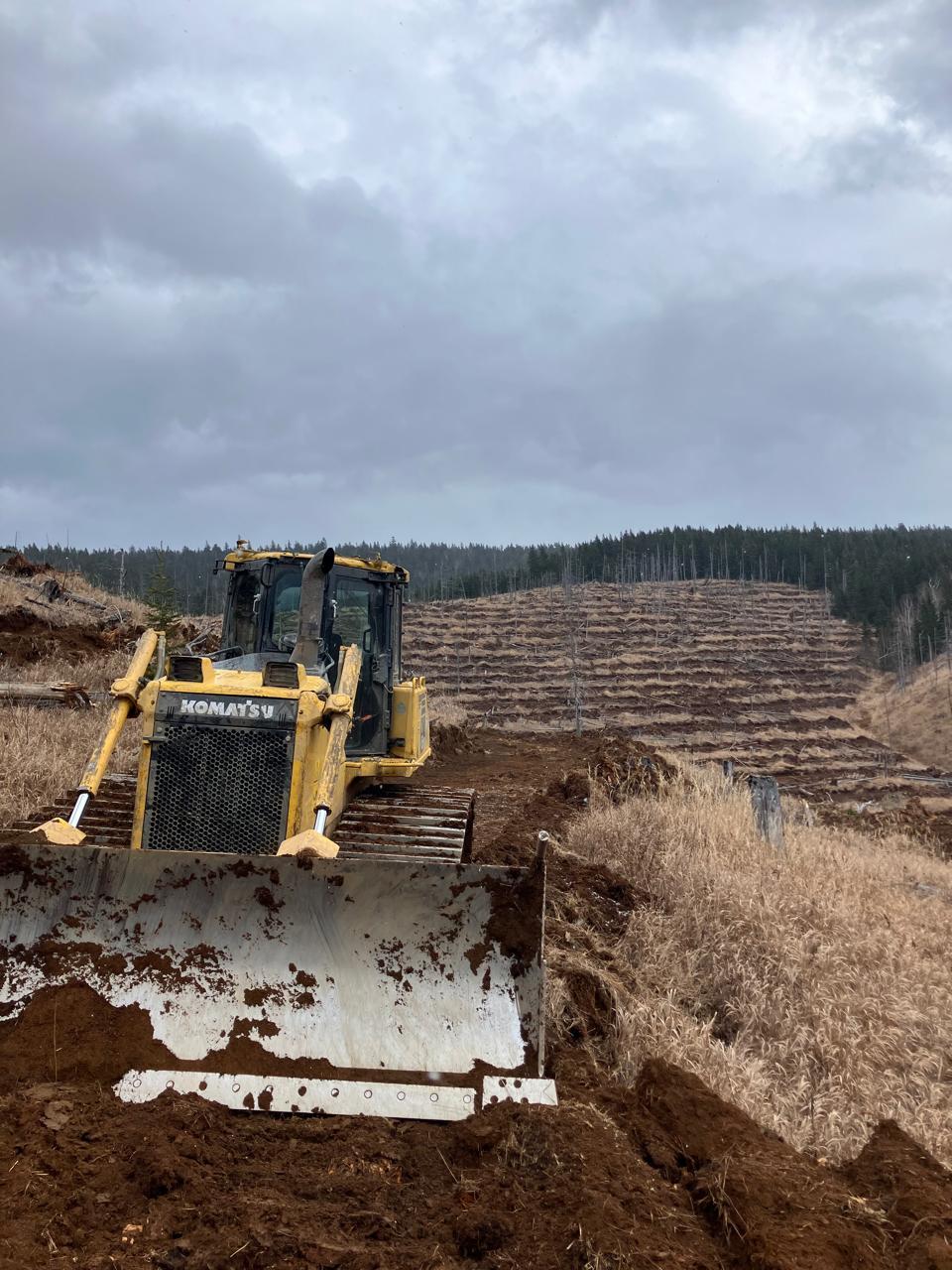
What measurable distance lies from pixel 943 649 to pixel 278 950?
67717mm

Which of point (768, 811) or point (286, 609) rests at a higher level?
point (286, 609)

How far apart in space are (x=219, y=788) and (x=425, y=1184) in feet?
8.69

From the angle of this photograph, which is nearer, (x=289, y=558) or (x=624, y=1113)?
(x=624, y=1113)

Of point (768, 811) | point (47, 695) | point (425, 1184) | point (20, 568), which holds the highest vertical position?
point (20, 568)

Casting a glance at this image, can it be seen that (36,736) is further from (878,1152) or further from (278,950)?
(878,1152)

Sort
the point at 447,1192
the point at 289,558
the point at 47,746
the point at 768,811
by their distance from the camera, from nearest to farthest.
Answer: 1. the point at 447,1192
2. the point at 289,558
3. the point at 768,811
4. the point at 47,746

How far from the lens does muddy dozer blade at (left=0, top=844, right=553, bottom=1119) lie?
374 centimetres

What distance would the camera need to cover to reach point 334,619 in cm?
746

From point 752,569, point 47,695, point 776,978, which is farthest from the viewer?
point 752,569

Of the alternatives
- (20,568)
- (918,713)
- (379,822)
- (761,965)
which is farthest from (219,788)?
(918,713)

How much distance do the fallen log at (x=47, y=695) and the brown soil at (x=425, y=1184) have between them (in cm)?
1068

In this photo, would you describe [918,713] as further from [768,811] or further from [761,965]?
[761,965]

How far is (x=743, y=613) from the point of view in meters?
75.8

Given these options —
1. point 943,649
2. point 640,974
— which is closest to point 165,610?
point 640,974
